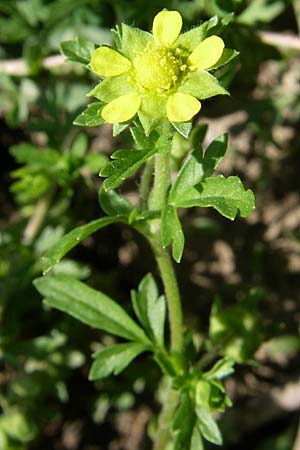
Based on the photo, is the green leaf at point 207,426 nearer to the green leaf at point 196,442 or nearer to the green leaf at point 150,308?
the green leaf at point 196,442

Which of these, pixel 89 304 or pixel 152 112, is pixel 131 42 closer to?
pixel 152 112

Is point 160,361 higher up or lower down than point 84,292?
lower down

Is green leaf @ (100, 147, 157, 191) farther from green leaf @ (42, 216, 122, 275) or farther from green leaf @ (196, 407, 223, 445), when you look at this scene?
green leaf @ (196, 407, 223, 445)

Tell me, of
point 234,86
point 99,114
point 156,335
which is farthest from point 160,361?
point 234,86

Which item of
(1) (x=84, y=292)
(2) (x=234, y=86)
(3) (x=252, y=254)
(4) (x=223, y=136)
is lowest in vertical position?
(3) (x=252, y=254)

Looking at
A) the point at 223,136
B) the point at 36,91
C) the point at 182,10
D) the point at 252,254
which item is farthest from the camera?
the point at 252,254

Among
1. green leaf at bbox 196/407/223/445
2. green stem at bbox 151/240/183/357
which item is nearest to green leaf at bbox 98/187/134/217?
green stem at bbox 151/240/183/357

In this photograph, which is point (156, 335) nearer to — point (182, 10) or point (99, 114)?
point (99, 114)

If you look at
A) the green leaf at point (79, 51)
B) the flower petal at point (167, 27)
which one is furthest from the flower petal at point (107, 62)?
the green leaf at point (79, 51)
